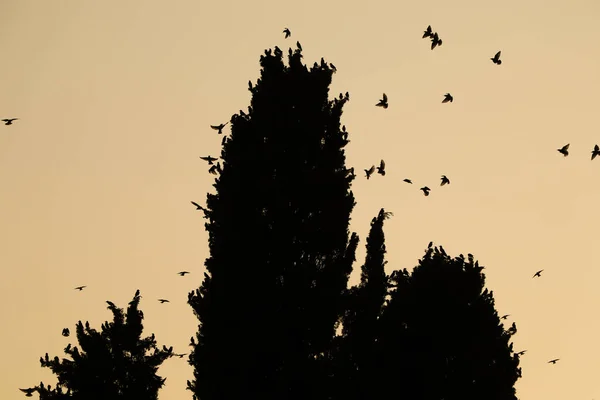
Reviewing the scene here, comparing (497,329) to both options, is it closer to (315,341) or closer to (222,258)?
(315,341)

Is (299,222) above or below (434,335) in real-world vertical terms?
above

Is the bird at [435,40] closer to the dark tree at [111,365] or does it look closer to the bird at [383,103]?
the bird at [383,103]

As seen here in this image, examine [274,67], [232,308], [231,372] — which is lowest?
[231,372]

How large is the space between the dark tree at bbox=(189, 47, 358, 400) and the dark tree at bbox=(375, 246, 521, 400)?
3765 mm

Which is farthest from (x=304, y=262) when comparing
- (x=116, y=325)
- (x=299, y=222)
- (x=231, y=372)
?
(x=116, y=325)

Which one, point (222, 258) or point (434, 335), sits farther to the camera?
point (434, 335)

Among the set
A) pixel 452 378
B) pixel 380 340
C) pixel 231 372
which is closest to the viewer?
pixel 231 372

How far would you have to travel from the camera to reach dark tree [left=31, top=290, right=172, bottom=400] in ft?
80.9

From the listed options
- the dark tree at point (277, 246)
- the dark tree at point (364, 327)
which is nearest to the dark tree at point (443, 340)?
the dark tree at point (364, 327)

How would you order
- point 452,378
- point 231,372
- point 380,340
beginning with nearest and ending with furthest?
point 231,372 → point 452,378 → point 380,340

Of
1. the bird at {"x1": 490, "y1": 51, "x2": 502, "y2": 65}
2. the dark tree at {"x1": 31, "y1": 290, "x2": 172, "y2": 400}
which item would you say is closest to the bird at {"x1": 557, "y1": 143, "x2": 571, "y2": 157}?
the bird at {"x1": 490, "y1": 51, "x2": 502, "y2": 65}

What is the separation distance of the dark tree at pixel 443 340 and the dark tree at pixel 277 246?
12.4ft

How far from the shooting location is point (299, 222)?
2278cm

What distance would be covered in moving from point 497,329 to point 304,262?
7797 millimetres
